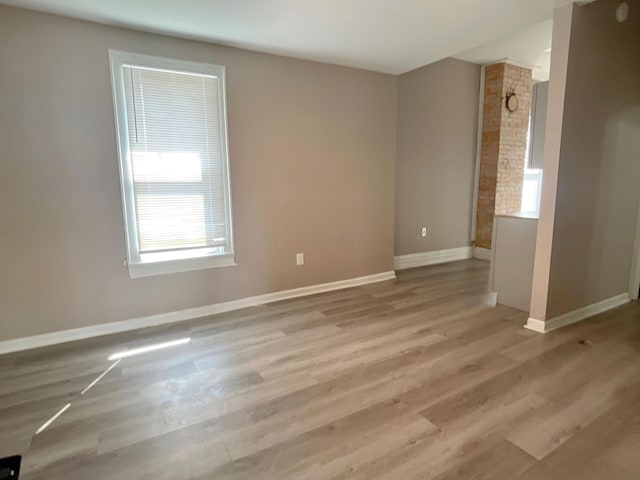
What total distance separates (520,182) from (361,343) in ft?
14.3

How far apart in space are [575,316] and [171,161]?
3810 millimetres

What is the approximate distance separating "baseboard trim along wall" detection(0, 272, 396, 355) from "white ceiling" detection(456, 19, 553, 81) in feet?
10.8

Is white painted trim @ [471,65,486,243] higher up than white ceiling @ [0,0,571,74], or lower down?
lower down

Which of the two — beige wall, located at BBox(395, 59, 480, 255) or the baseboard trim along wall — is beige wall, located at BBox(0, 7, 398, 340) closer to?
the baseboard trim along wall

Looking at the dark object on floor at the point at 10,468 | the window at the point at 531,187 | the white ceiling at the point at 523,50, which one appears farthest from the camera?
the window at the point at 531,187

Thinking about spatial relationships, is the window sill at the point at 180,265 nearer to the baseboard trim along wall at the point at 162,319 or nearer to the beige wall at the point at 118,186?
the beige wall at the point at 118,186

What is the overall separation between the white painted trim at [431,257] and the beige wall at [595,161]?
2.19m

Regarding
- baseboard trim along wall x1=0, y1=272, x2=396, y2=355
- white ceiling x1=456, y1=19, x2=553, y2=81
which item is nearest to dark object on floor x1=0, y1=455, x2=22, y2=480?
baseboard trim along wall x1=0, y1=272, x2=396, y2=355

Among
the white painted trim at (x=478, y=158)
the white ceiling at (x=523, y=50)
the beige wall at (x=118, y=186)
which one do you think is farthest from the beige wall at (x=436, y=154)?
the beige wall at (x=118, y=186)

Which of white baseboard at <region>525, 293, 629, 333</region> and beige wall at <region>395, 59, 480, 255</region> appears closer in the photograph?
white baseboard at <region>525, 293, 629, 333</region>

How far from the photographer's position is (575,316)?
3.16 m

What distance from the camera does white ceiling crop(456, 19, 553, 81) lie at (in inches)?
158

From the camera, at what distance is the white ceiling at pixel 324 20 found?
2.46 metres

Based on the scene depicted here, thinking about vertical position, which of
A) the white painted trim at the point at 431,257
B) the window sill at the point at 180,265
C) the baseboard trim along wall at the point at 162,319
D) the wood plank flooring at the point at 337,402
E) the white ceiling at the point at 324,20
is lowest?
the wood plank flooring at the point at 337,402
